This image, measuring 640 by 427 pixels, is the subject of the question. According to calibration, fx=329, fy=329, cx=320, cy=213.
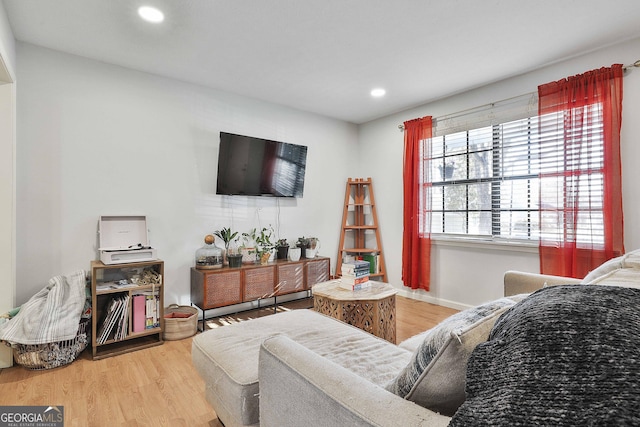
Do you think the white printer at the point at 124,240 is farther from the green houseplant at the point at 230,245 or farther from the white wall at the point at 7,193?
the green houseplant at the point at 230,245

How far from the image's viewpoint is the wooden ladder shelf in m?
4.56

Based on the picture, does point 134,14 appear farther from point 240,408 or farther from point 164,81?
point 240,408

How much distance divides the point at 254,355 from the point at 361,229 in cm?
346

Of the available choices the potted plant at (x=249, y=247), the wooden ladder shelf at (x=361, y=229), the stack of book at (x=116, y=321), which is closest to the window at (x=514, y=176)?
the wooden ladder shelf at (x=361, y=229)

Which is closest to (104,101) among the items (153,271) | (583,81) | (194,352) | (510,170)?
(153,271)

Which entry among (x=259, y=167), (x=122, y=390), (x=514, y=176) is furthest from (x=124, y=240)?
(x=514, y=176)

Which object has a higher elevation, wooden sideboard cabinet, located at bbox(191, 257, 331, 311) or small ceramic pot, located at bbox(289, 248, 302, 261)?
small ceramic pot, located at bbox(289, 248, 302, 261)

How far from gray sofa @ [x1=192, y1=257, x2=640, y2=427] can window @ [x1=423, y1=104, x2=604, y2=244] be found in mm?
1545

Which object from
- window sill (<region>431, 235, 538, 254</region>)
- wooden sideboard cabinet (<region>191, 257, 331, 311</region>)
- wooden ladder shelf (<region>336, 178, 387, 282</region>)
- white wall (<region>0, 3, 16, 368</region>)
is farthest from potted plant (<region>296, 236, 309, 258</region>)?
white wall (<region>0, 3, 16, 368</region>)

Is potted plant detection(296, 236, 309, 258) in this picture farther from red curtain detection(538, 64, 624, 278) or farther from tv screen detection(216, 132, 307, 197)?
red curtain detection(538, 64, 624, 278)

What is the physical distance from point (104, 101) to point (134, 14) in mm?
1029

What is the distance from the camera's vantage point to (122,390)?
207 cm

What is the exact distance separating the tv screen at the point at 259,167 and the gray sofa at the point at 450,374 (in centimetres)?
233

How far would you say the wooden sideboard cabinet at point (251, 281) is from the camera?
3.11 metres
